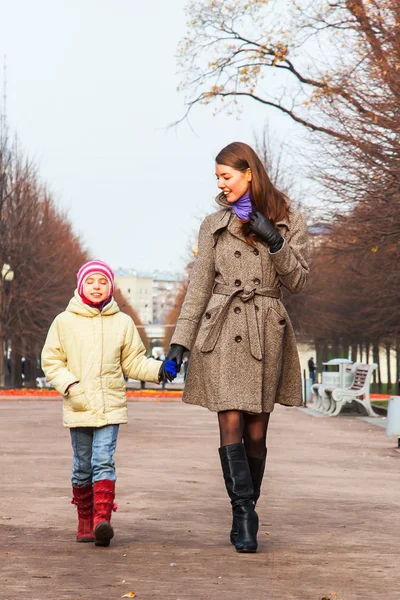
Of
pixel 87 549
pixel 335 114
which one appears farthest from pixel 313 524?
pixel 335 114

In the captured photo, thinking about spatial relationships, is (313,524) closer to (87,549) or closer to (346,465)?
(87,549)

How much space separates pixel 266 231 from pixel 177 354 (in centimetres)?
74

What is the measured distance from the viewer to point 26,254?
157ft

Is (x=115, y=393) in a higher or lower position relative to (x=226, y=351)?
lower

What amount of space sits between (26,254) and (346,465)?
36.7 m

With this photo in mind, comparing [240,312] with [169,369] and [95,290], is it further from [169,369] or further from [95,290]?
[95,290]

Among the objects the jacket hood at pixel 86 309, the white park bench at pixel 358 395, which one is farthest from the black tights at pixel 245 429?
the white park bench at pixel 358 395

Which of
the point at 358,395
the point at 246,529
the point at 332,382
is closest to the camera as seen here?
the point at 246,529

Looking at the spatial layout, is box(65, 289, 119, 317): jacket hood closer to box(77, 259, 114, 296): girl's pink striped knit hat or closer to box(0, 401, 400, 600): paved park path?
box(77, 259, 114, 296): girl's pink striped knit hat

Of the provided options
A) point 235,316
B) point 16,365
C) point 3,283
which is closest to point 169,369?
point 235,316

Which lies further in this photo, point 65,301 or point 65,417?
point 65,301

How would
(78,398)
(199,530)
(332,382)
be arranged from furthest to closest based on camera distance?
(332,382)
(199,530)
(78,398)

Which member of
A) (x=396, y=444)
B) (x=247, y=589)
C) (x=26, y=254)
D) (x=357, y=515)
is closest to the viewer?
(x=247, y=589)

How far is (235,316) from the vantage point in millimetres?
6395
